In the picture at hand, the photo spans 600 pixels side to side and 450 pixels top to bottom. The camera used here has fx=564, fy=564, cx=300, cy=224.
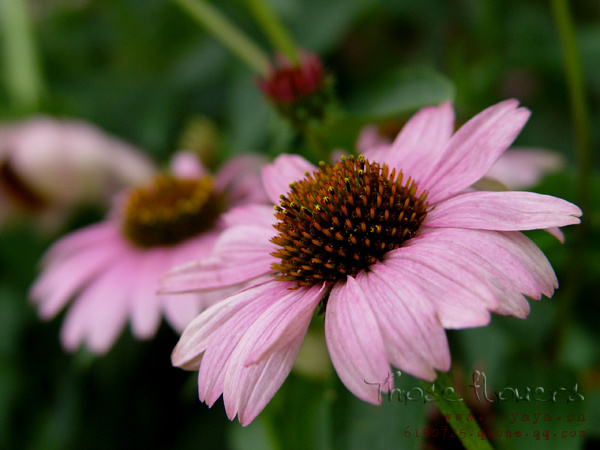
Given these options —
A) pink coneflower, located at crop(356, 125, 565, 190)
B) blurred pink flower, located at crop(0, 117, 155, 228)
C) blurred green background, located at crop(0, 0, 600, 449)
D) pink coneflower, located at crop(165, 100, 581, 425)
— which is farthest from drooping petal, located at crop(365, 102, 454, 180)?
blurred pink flower, located at crop(0, 117, 155, 228)

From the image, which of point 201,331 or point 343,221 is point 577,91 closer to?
point 343,221

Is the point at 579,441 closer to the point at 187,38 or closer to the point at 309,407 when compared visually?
the point at 309,407

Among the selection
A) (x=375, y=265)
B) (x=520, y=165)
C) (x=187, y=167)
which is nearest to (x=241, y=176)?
(x=187, y=167)

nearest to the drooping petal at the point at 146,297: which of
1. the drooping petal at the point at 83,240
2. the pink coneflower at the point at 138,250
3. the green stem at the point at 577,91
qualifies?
the pink coneflower at the point at 138,250

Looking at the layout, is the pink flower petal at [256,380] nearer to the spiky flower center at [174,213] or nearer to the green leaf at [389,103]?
the green leaf at [389,103]

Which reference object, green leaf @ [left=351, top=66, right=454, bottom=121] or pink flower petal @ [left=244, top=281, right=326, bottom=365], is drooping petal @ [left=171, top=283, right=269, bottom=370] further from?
green leaf @ [left=351, top=66, right=454, bottom=121]

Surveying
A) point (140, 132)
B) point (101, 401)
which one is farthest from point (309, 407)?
point (140, 132)
